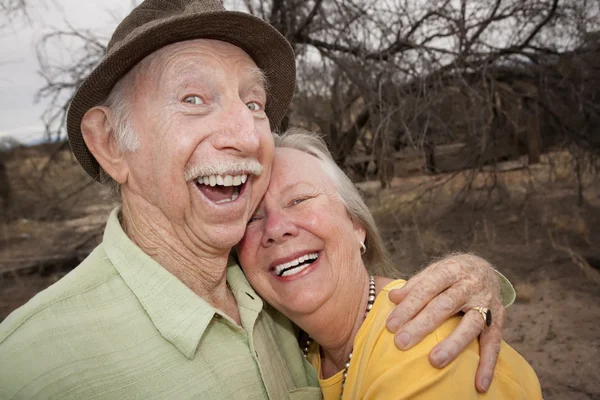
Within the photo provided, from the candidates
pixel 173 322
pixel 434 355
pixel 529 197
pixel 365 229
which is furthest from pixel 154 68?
pixel 529 197

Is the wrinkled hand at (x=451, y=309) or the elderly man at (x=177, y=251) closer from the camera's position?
the elderly man at (x=177, y=251)

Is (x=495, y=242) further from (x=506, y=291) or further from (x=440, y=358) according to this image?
(x=440, y=358)

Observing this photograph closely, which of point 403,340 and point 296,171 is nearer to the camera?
point 403,340

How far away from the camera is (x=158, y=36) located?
171 cm

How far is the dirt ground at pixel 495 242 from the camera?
496 cm

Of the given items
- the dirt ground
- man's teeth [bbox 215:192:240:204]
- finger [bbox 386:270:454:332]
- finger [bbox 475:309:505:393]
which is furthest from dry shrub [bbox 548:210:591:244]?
man's teeth [bbox 215:192:240:204]

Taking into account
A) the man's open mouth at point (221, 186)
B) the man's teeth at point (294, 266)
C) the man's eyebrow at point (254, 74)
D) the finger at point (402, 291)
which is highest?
the man's eyebrow at point (254, 74)

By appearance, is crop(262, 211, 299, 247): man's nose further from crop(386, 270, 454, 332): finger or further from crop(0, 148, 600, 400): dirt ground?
crop(0, 148, 600, 400): dirt ground

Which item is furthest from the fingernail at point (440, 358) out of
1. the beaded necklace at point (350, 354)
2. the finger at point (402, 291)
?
the beaded necklace at point (350, 354)

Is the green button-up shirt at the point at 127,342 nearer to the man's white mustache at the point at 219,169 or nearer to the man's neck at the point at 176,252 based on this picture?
the man's neck at the point at 176,252

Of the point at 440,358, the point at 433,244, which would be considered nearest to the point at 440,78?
the point at 433,244

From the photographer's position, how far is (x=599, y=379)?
390 cm

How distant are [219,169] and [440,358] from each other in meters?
0.96

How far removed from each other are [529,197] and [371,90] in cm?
283
